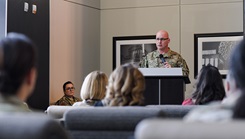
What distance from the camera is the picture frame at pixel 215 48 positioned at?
30.5 ft

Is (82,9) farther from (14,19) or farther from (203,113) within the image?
(203,113)

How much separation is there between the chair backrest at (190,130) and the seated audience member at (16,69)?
1.83ft

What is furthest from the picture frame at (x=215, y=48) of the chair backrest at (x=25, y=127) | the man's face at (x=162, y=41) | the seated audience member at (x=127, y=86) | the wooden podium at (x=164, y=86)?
the chair backrest at (x=25, y=127)

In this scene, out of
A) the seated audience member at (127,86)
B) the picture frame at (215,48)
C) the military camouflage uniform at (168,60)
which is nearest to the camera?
the seated audience member at (127,86)

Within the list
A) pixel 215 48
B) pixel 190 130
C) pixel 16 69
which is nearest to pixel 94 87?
pixel 16 69

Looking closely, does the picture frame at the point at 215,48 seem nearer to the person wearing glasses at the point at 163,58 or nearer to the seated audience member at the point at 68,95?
the person wearing glasses at the point at 163,58

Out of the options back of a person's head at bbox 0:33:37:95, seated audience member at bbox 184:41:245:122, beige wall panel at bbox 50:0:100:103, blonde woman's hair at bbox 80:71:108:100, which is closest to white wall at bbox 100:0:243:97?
beige wall panel at bbox 50:0:100:103

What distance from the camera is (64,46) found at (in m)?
9.16

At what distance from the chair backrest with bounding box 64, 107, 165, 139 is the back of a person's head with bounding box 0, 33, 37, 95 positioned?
88 centimetres

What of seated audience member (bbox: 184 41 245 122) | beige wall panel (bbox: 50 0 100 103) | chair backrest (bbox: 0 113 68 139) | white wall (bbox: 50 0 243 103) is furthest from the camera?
white wall (bbox: 50 0 243 103)

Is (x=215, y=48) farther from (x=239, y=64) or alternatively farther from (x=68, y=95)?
(x=239, y=64)

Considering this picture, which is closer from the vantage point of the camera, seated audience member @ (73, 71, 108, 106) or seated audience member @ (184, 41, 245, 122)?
seated audience member @ (184, 41, 245, 122)

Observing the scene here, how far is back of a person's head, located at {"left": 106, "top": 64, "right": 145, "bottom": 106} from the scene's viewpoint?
3211mm

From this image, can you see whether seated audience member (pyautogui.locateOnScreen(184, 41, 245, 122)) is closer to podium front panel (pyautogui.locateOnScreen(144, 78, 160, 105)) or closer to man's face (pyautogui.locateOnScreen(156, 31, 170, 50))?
podium front panel (pyautogui.locateOnScreen(144, 78, 160, 105))
